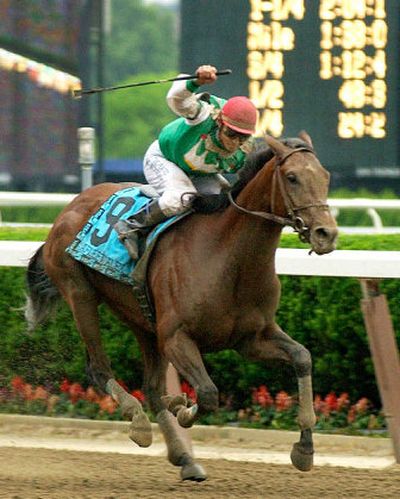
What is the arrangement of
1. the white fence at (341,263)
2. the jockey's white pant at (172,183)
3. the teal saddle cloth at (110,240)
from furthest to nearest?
the white fence at (341,263)
the teal saddle cloth at (110,240)
the jockey's white pant at (172,183)

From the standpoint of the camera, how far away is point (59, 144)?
13.3m

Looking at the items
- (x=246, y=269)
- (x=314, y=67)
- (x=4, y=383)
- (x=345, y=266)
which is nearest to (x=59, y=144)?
(x=314, y=67)

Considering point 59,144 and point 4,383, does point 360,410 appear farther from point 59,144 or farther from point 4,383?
point 59,144

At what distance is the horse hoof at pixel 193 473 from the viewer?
572 cm

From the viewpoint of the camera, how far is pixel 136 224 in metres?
6.07

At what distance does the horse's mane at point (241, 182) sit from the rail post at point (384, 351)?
A: 83cm

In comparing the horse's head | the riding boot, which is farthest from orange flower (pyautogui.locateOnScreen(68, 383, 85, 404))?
the horse's head

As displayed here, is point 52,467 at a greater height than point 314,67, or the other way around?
point 314,67

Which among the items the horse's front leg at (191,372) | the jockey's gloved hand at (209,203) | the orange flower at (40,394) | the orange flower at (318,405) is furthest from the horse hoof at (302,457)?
the orange flower at (40,394)

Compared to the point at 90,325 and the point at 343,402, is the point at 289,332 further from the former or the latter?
the point at 90,325

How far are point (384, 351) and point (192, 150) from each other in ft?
3.77

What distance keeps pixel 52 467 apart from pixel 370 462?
1.34 metres

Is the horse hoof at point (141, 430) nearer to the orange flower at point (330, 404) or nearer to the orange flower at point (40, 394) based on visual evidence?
the orange flower at point (330, 404)

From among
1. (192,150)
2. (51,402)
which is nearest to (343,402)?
(51,402)
